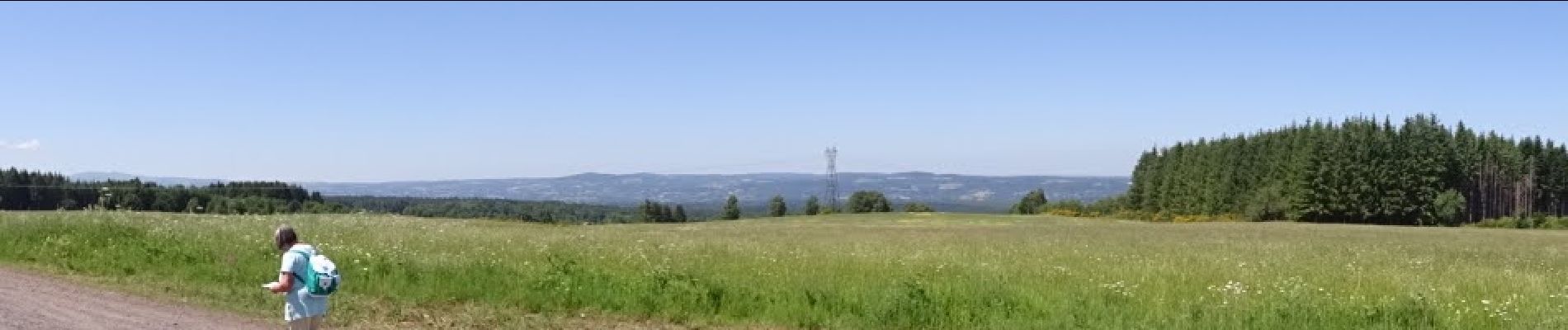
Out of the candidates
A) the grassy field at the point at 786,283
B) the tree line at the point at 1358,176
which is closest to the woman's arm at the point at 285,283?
the grassy field at the point at 786,283

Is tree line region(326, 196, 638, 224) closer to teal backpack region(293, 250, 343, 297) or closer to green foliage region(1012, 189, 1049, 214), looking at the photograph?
teal backpack region(293, 250, 343, 297)

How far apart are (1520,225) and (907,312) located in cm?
7742

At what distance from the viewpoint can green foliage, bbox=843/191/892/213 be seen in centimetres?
13538

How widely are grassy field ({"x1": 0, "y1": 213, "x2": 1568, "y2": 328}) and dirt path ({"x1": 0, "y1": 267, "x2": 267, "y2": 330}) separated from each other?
0.59 metres

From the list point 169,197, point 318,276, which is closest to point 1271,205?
point 169,197

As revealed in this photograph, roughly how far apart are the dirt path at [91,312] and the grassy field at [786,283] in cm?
59

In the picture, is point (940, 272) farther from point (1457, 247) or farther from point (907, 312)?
point (1457, 247)

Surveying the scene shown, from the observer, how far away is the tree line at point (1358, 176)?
309 ft

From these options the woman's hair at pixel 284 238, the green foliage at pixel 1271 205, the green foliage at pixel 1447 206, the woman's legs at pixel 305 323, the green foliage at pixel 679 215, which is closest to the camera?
the woman's hair at pixel 284 238

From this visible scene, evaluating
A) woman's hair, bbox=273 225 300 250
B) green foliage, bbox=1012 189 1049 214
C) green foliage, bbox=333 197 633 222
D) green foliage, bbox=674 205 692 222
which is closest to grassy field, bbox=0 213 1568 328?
woman's hair, bbox=273 225 300 250

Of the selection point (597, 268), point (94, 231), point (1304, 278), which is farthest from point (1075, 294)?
point (94, 231)

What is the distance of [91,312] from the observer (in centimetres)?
1281

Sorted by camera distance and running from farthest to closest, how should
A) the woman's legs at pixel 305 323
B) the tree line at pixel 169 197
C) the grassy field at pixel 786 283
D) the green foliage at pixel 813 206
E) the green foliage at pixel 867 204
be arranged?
the green foliage at pixel 813 206 < the green foliage at pixel 867 204 < the tree line at pixel 169 197 < the grassy field at pixel 786 283 < the woman's legs at pixel 305 323

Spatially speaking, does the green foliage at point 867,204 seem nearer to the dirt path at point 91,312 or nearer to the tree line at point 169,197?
the tree line at point 169,197
